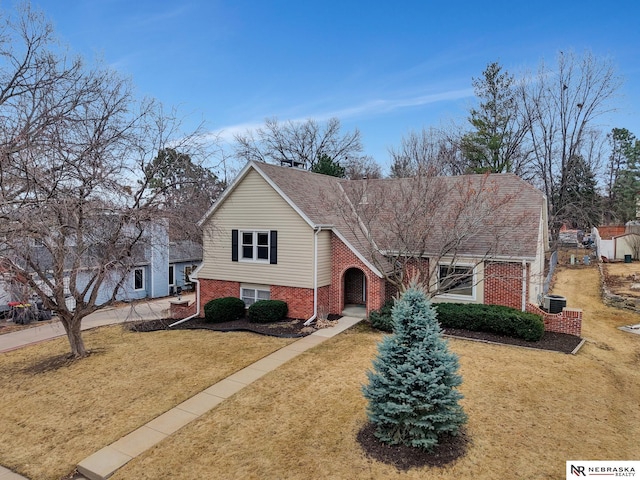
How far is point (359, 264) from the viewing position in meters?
15.6

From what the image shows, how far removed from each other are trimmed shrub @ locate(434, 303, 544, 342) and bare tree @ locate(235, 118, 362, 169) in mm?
28933

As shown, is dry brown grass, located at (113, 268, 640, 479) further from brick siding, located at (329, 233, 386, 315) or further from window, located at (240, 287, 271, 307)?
window, located at (240, 287, 271, 307)

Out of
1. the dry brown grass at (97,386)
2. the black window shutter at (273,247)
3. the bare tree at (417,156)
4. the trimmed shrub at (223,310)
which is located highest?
the bare tree at (417,156)

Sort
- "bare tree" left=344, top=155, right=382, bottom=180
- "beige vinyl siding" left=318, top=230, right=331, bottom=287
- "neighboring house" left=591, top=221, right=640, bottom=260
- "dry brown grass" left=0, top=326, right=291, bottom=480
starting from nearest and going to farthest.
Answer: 1. "dry brown grass" left=0, top=326, right=291, bottom=480
2. "beige vinyl siding" left=318, top=230, right=331, bottom=287
3. "neighboring house" left=591, top=221, right=640, bottom=260
4. "bare tree" left=344, top=155, right=382, bottom=180

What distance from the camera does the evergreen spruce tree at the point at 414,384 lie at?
6.03 metres

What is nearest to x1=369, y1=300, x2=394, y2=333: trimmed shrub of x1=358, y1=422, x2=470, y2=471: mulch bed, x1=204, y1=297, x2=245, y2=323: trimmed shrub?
x1=204, y1=297, x2=245, y2=323: trimmed shrub

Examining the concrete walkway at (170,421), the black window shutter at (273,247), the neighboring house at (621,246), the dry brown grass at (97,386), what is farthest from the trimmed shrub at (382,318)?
the neighboring house at (621,246)

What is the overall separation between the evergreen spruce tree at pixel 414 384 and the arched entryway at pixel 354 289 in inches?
440

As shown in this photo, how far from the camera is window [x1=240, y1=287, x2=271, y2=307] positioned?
1741 cm

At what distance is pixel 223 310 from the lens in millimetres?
16469

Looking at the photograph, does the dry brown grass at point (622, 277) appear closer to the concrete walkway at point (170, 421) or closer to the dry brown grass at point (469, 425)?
the dry brown grass at point (469, 425)

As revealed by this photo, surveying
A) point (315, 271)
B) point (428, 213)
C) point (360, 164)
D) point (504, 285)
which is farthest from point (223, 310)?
point (360, 164)

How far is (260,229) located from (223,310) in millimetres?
3927

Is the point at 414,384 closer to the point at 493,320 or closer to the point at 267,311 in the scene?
the point at 493,320
